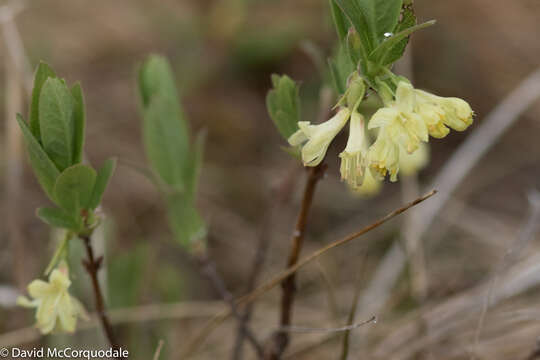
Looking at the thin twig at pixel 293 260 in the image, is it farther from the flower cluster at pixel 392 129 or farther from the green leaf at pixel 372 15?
the green leaf at pixel 372 15

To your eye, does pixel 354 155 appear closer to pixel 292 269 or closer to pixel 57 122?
pixel 292 269

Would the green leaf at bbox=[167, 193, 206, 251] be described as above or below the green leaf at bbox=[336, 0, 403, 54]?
below

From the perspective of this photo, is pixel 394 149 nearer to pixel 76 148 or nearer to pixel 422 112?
pixel 422 112

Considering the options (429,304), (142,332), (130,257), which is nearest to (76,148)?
(130,257)

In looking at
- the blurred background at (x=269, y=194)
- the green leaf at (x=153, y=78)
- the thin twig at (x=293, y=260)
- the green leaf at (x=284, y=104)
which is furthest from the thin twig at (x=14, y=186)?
the green leaf at (x=284, y=104)

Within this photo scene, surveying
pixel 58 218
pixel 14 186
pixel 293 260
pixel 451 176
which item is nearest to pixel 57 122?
pixel 58 218

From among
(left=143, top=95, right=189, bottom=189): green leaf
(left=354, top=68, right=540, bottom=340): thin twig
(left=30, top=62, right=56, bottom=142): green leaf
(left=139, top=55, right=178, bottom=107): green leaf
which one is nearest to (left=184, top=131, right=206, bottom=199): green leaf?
(left=143, top=95, right=189, bottom=189): green leaf

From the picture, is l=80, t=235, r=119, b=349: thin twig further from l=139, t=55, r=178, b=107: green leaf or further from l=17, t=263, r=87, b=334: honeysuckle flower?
l=139, t=55, r=178, b=107: green leaf
